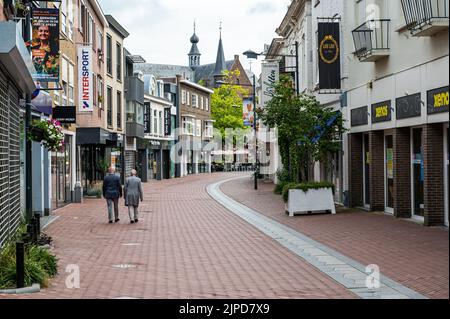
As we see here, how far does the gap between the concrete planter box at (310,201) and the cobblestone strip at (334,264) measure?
1.45 meters

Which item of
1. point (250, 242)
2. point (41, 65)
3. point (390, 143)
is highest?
point (41, 65)

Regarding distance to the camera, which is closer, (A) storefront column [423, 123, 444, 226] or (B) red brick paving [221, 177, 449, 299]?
(B) red brick paving [221, 177, 449, 299]

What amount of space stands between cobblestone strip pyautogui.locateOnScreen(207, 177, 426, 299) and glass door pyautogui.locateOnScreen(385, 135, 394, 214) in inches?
131

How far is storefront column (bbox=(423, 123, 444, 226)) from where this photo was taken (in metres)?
15.1

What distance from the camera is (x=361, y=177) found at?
860 inches

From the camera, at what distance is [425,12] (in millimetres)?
14000

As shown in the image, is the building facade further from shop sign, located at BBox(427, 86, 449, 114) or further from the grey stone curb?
the grey stone curb

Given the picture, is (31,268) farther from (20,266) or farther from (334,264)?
(334,264)

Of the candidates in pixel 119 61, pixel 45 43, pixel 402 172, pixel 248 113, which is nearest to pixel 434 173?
pixel 402 172

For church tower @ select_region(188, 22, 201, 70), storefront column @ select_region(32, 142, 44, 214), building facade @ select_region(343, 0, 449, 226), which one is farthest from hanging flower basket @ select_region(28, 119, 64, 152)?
church tower @ select_region(188, 22, 201, 70)
